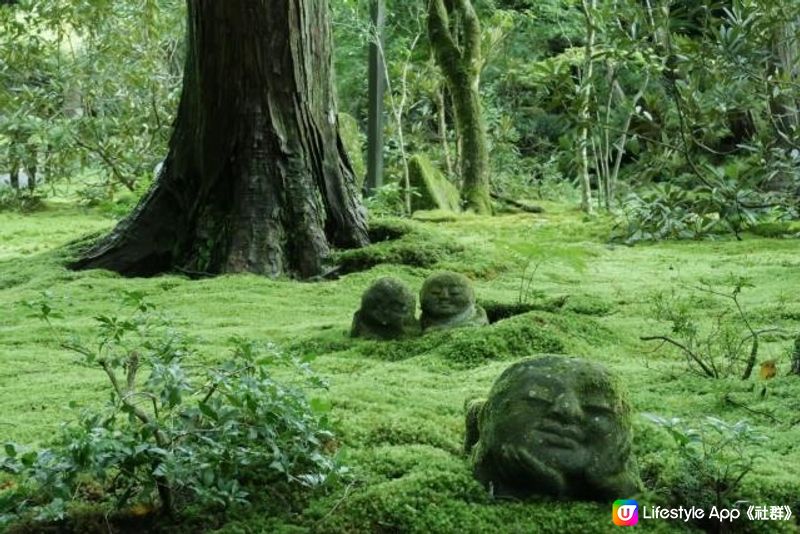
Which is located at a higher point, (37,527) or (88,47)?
(88,47)

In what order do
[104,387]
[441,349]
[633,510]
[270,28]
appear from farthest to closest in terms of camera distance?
[270,28] < [441,349] < [104,387] < [633,510]

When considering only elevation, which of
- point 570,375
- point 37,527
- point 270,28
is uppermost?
point 270,28

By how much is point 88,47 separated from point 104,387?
31.9 ft

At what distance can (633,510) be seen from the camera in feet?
9.86

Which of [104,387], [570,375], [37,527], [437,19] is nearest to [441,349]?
[104,387]

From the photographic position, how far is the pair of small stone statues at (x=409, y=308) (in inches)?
208

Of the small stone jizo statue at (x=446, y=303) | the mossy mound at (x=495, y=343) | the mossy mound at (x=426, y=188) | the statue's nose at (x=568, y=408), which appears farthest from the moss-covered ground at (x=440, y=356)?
the mossy mound at (x=426, y=188)

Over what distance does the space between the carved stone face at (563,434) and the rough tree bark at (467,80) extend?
32.6ft

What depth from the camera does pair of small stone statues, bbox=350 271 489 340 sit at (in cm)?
527

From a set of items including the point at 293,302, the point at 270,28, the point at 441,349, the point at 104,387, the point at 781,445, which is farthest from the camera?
the point at 270,28

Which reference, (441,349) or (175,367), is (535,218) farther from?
(175,367)

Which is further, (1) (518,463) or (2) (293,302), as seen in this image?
(2) (293,302)

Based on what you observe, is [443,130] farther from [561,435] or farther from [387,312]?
[561,435]

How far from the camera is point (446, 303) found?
17.3ft
